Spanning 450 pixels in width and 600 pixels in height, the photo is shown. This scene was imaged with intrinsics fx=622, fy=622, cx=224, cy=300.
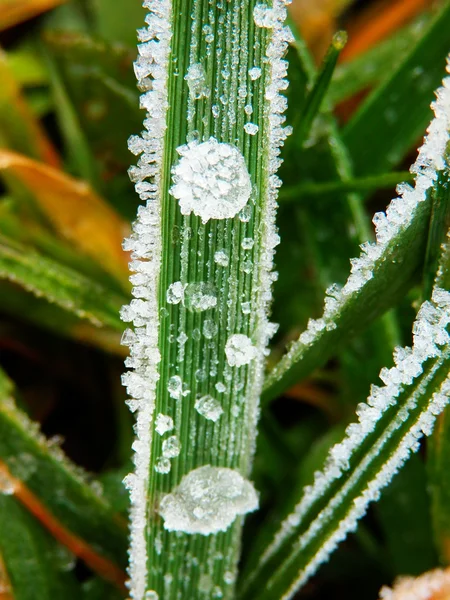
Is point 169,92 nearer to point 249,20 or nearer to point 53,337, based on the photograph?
point 249,20

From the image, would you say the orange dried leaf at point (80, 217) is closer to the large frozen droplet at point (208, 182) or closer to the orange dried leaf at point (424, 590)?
the large frozen droplet at point (208, 182)

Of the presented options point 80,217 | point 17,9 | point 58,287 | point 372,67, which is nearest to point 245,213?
point 58,287

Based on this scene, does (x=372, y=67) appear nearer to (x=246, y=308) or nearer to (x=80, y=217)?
(x=80, y=217)

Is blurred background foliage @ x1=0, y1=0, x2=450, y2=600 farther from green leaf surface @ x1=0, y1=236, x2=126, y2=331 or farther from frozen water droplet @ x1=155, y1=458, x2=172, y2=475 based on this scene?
frozen water droplet @ x1=155, y1=458, x2=172, y2=475

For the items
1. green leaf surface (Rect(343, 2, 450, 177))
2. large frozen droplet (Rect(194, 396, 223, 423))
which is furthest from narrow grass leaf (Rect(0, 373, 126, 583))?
green leaf surface (Rect(343, 2, 450, 177))

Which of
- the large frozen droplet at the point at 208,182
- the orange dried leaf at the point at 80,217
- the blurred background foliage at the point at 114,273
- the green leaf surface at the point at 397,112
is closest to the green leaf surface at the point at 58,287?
the blurred background foliage at the point at 114,273
